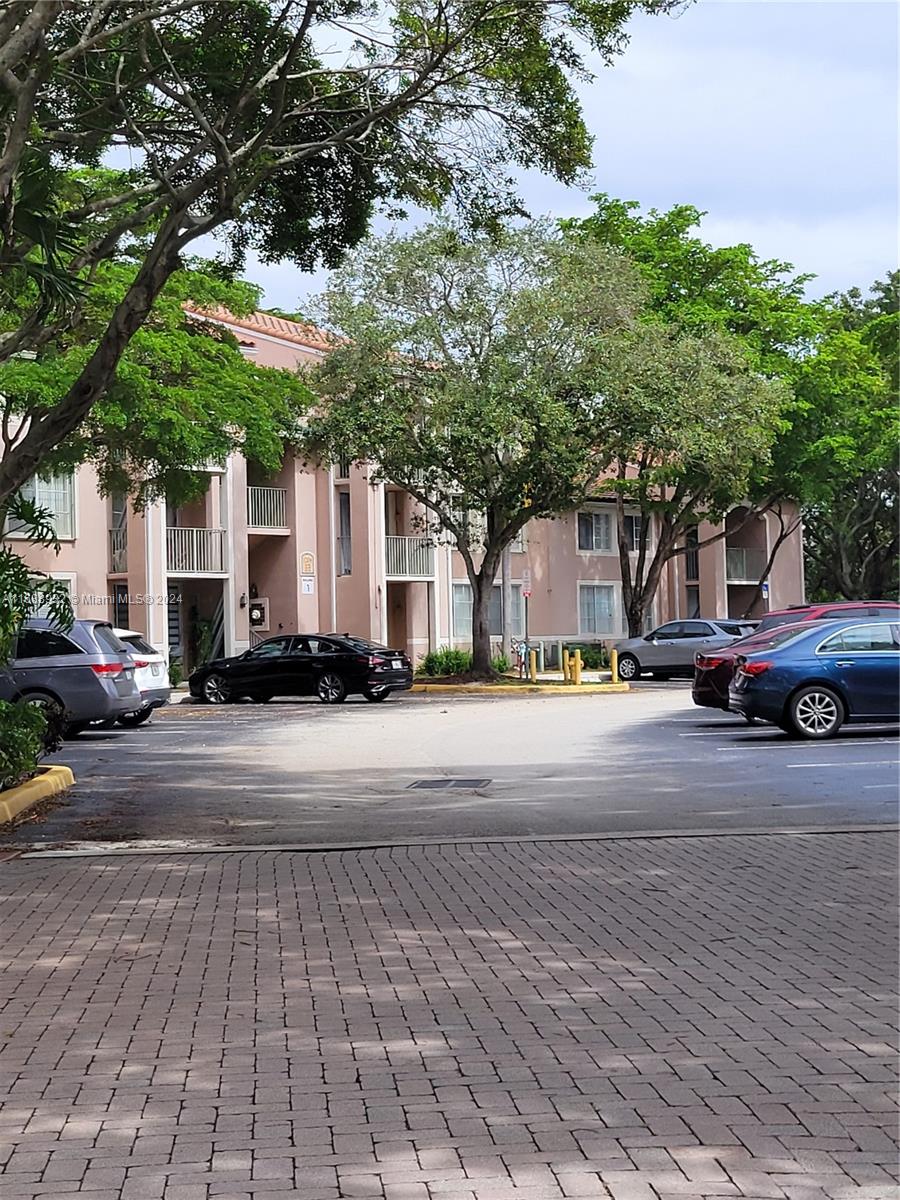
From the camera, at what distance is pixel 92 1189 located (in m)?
4.48

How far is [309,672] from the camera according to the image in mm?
31688

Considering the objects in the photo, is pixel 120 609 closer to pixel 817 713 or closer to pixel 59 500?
pixel 59 500

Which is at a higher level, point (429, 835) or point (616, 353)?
point (616, 353)

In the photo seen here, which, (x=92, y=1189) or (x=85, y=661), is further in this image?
(x=85, y=661)

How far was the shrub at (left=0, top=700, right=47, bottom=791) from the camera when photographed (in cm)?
1378

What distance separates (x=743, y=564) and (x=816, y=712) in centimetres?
4246

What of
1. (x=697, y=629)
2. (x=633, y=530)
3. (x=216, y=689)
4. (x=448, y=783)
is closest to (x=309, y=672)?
(x=216, y=689)

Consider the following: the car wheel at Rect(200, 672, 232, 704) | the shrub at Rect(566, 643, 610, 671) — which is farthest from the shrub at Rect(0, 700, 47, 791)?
the shrub at Rect(566, 643, 610, 671)

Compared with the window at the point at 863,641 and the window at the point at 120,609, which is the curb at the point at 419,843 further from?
the window at the point at 120,609

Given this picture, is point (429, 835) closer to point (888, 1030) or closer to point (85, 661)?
point (888, 1030)

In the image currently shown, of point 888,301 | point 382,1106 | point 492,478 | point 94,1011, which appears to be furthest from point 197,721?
point 888,301

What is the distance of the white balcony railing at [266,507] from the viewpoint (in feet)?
139

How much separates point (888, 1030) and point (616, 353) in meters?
30.2

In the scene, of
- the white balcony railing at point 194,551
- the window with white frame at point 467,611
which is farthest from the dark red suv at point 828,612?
the window with white frame at point 467,611
